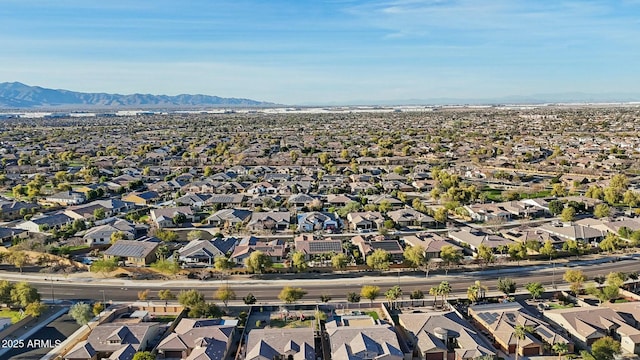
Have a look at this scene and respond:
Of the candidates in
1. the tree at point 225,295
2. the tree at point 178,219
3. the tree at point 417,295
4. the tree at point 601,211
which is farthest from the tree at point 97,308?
the tree at point 601,211

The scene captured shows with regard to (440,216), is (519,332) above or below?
above

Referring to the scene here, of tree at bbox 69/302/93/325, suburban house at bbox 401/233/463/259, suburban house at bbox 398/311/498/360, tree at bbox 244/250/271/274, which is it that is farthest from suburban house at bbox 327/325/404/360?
suburban house at bbox 401/233/463/259

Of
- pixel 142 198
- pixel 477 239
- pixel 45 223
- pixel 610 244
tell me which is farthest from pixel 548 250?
pixel 45 223

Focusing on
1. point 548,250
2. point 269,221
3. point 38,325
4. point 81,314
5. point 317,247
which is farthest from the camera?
point 269,221

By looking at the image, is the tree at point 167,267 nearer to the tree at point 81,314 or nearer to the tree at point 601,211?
the tree at point 81,314

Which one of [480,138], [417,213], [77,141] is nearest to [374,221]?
[417,213]

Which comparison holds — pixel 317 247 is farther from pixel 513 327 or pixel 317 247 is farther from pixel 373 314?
pixel 513 327

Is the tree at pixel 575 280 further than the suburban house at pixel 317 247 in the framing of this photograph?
No

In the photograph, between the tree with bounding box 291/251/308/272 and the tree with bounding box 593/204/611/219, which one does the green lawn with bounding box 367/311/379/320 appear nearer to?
the tree with bounding box 291/251/308/272
